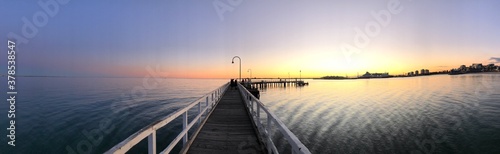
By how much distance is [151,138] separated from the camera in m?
2.98

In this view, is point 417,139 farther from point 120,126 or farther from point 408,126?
point 120,126

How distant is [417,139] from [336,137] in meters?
4.37

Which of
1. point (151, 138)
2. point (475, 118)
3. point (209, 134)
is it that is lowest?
point (475, 118)

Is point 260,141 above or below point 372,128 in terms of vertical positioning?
above

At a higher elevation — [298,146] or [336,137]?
[298,146]

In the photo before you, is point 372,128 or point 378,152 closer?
point 378,152

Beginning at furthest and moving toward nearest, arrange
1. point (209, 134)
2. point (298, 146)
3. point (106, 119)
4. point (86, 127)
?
point (106, 119) < point (86, 127) < point (209, 134) < point (298, 146)

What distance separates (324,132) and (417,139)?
4983mm

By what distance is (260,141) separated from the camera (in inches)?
218

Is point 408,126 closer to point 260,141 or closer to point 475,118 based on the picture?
point 475,118

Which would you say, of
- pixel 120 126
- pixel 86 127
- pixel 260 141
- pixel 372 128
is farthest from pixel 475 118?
pixel 86 127

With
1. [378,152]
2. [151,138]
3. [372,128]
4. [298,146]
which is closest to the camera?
[298,146]

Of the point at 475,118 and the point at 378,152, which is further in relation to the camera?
the point at 475,118

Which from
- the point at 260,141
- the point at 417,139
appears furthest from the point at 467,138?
the point at 260,141
